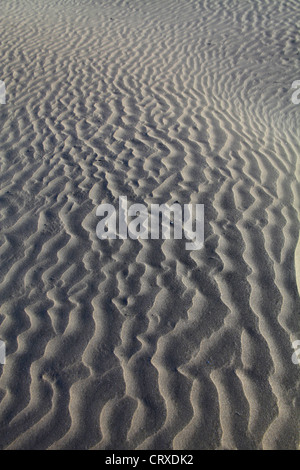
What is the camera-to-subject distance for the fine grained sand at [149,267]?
282 cm

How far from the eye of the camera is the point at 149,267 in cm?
394

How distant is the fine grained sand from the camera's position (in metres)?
2.82

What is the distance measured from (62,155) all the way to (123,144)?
88cm

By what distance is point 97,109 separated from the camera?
708 centimetres

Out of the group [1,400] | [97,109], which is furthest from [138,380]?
[97,109]

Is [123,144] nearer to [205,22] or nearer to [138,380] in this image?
[138,380]

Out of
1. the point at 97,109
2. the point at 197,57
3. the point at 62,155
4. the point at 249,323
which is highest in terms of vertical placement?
the point at 197,57

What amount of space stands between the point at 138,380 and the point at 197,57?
818cm

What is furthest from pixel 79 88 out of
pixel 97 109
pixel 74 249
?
pixel 74 249

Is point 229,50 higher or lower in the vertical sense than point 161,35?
lower
